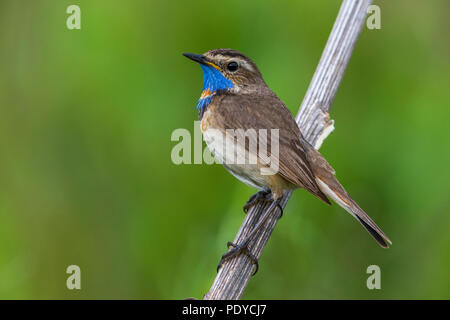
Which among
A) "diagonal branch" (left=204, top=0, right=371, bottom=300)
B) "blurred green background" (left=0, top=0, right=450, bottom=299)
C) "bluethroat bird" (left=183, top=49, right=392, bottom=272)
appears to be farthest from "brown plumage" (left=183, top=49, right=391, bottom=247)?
"blurred green background" (left=0, top=0, right=450, bottom=299)

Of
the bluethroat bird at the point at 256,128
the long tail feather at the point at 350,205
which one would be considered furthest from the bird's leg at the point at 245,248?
the long tail feather at the point at 350,205

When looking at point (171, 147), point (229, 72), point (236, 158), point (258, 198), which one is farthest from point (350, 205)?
point (171, 147)

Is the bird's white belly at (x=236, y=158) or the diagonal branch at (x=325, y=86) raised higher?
the diagonal branch at (x=325, y=86)

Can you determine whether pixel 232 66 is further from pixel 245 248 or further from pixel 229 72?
pixel 245 248

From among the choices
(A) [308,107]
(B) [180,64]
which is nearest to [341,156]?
(A) [308,107]

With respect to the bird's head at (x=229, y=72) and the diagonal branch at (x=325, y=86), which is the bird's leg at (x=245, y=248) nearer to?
the diagonal branch at (x=325, y=86)

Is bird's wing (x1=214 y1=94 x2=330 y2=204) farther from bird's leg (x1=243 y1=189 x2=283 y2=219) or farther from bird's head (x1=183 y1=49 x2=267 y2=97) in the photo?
bird's leg (x1=243 y1=189 x2=283 y2=219)
